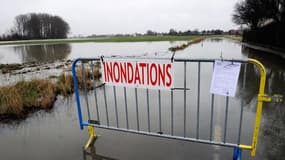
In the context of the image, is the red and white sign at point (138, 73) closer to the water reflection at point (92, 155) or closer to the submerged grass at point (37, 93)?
the water reflection at point (92, 155)

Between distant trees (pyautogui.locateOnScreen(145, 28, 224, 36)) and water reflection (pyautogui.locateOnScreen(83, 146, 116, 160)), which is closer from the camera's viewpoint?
water reflection (pyautogui.locateOnScreen(83, 146, 116, 160))

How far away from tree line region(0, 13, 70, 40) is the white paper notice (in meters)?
101

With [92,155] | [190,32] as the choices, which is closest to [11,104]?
[92,155]

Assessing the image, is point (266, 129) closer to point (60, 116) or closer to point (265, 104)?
point (265, 104)

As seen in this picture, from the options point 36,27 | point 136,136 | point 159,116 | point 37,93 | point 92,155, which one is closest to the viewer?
point 92,155

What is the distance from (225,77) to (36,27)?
349 feet

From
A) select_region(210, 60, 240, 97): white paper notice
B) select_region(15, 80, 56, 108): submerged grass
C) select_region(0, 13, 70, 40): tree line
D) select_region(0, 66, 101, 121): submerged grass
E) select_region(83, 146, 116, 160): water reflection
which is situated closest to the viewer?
select_region(210, 60, 240, 97): white paper notice

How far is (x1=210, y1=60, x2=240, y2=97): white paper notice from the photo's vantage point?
7.45ft

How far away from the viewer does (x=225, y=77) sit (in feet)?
7.67

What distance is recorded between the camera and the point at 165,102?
16.1 ft

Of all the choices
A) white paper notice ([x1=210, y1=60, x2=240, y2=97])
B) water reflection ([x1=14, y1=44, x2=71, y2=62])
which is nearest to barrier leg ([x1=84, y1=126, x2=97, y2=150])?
white paper notice ([x1=210, y1=60, x2=240, y2=97])

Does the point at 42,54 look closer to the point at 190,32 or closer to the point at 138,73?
the point at 138,73

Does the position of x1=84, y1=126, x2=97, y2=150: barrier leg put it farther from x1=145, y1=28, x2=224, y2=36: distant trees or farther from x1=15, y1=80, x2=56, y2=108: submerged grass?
x1=145, y1=28, x2=224, y2=36: distant trees

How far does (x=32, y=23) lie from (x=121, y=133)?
349 ft
